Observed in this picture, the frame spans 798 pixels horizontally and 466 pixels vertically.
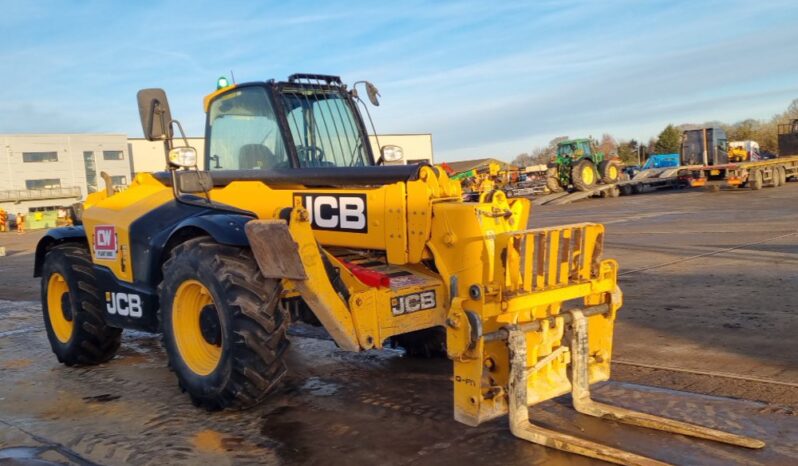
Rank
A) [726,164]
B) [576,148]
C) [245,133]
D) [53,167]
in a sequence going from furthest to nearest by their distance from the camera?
1. [53,167]
2. [576,148]
3. [726,164]
4. [245,133]

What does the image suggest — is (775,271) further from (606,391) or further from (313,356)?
(313,356)

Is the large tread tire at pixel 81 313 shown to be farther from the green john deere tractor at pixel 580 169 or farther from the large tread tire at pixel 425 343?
the green john deere tractor at pixel 580 169

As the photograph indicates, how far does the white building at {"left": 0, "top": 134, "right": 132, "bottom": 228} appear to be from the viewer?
6184 centimetres

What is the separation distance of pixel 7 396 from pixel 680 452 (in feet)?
17.4

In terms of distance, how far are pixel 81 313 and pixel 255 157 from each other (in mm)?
2377

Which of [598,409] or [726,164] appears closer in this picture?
[598,409]


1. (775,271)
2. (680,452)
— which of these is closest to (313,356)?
(680,452)

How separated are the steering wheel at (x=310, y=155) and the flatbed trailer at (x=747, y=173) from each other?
1057 inches

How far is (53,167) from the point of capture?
213 ft

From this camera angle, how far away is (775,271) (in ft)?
31.4

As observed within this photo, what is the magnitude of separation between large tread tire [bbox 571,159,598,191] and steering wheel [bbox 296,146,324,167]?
27.3 m

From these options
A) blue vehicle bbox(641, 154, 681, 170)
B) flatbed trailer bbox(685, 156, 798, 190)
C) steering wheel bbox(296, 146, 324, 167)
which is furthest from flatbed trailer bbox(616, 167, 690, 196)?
steering wheel bbox(296, 146, 324, 167)

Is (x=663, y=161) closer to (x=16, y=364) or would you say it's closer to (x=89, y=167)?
(x=16, y=364)

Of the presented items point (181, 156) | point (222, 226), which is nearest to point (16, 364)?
point (181, 156)
